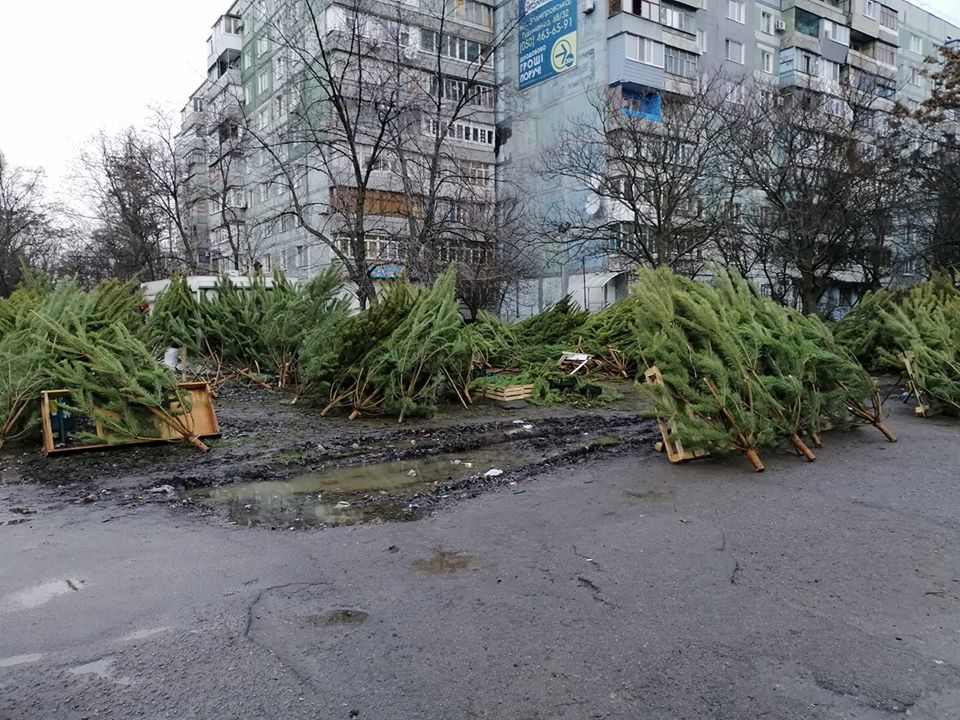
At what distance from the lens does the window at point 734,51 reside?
1534 inches

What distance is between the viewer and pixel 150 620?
366 centimetres

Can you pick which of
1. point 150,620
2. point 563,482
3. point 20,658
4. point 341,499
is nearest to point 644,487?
point 563,482

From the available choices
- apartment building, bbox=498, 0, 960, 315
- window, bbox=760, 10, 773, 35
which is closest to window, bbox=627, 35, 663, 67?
apartment building, bbox=498, 0, 960, 315

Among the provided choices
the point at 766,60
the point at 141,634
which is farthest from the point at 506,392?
the point at 766,60

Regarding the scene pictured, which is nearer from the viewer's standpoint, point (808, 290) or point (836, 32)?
point (808, 290)

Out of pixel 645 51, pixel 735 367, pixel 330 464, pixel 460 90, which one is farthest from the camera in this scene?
pixel 645 51

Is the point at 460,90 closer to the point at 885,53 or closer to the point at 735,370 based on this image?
the point at 735,370

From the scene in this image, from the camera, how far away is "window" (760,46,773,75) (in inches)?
1610

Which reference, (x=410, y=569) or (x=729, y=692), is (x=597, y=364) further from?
(x=729, y=692)

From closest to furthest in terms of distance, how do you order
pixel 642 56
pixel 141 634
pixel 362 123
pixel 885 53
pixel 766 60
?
pixel 141 634, pixel 362 123, pixel 642 56, pixel 766 60, pixel 885 53

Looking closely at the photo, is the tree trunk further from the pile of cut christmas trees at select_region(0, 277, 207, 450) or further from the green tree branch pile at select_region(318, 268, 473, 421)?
the pile of cut christmas trees at select_region(0, 277, 207, 450)

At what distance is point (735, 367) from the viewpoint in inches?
270

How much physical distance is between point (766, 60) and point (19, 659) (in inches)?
1859

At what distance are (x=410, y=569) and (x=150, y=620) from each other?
1537mm
